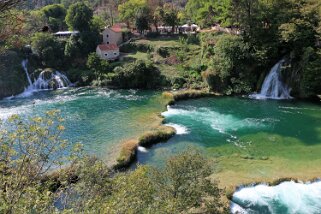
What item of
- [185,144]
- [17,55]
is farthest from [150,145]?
[17,55]

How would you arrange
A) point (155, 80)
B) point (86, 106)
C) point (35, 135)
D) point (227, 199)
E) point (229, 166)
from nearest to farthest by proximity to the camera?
point (35, 135)
point (227, 199)
point (229, 166)
point (86, 106)
point (155, 80)

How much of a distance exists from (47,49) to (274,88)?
40401 mm

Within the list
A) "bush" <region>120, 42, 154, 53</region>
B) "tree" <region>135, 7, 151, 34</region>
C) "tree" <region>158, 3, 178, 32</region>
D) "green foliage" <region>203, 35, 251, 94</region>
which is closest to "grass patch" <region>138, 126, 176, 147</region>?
"green foliage" <region>203, 35, 251, 94</region>

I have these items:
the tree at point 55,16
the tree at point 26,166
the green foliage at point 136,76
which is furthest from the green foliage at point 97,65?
the tree at point 26,166

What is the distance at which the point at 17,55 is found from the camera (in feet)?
204

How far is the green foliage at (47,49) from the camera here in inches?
2470

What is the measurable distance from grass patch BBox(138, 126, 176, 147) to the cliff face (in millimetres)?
30830

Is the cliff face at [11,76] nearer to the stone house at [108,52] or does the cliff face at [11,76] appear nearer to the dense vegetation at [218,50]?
the dense vegetation at [218,50]

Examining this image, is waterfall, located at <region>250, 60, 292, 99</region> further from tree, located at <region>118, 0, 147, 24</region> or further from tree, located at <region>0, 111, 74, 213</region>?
tree, located at <region>0, 111, 74, 213</region>

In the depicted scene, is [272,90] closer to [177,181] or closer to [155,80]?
[155,80]

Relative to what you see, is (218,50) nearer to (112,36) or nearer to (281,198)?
(112,36)

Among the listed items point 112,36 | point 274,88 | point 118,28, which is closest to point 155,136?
point 274,88

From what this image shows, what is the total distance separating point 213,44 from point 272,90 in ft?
47.2

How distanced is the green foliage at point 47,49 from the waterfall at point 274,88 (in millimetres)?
36883
